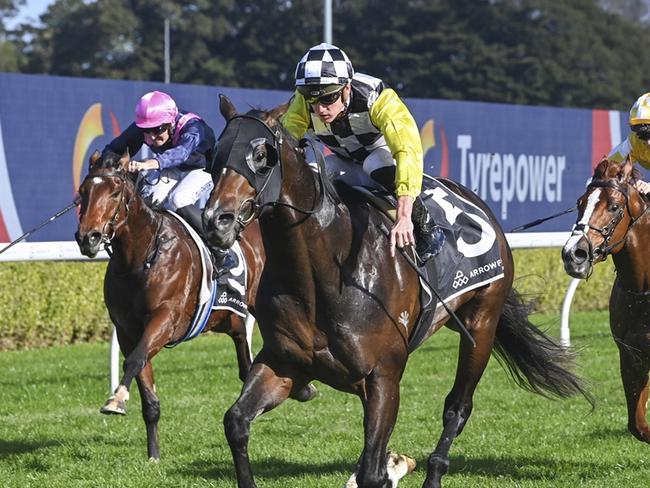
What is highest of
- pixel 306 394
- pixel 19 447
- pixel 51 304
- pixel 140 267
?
pixel 140 267

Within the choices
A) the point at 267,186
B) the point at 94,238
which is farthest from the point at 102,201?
the point at 267,186

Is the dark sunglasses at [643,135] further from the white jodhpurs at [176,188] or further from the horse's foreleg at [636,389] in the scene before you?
the white jodhpurs at [176,188]

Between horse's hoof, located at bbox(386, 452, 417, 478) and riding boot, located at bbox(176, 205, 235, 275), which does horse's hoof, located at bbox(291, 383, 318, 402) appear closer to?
riding boot, located at bbox(176, 205, 235, 275)

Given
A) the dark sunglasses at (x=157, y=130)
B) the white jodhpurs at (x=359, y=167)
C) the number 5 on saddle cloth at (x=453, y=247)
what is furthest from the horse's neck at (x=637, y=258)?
the dark sunglasses at (x=157, y=130)

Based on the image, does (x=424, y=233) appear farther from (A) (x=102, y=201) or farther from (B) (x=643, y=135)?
(A) (x=102, y=201)

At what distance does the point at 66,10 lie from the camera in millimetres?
48438

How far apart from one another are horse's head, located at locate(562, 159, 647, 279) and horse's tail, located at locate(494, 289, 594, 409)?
76 cm

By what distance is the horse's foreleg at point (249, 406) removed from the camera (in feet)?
14.4

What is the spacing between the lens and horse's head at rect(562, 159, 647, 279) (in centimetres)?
506

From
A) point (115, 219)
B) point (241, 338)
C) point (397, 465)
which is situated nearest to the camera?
point (397, 465)

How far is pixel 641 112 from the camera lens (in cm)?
536

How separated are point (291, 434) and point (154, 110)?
79.2 inches

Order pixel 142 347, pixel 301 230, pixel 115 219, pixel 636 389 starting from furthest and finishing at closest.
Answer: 1. pixel 115 219
2. pixel 142 347
3. pixel 636 389
4. pixel 301 230

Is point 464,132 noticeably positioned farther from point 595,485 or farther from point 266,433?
point 595,485
